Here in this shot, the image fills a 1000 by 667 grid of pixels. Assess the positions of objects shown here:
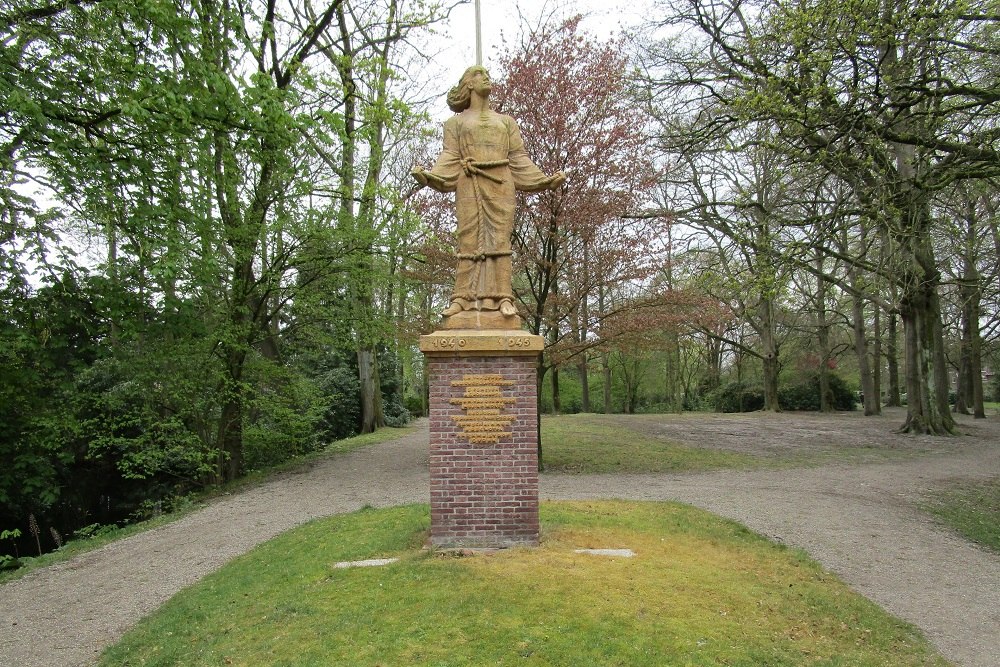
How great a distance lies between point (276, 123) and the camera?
8.49 m

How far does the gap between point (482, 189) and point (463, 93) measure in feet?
3.96

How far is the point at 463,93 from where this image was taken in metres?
7.93

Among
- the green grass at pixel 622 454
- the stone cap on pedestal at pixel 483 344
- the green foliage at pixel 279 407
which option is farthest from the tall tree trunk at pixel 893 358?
the stone cap on pedestal at pixel 483 344

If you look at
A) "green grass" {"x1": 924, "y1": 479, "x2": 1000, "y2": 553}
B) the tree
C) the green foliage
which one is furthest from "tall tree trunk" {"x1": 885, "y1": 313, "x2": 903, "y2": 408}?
the green foliage

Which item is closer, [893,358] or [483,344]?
[483,344]

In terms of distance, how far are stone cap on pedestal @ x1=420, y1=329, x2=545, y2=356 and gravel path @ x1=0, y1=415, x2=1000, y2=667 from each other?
4.00 metres

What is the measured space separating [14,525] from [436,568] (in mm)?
12646

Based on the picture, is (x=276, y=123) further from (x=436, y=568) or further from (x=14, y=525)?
(x=14, y=525)

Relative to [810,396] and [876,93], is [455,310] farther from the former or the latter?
[810,396]

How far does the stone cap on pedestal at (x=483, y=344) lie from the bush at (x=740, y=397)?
29.5 meters

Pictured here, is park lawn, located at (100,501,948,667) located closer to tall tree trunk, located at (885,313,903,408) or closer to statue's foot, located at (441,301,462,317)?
statue's foot, located at (441,301,462,317)

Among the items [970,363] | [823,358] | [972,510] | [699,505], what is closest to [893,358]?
[970,363]

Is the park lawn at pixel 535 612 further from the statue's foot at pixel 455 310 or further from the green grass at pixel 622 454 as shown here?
the green grass at pixel 622 454

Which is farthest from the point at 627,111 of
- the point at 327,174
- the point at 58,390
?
the point at 58,390
